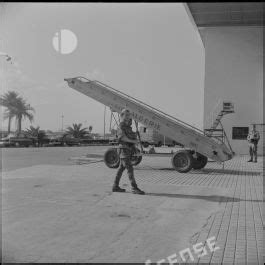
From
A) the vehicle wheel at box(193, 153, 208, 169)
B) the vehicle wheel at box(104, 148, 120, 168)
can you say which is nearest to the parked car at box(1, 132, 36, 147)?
the vehicle wheel at box(104, 148, 120, 168)

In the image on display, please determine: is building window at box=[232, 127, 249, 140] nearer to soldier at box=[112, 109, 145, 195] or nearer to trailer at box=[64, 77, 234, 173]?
trailer at box=[64, 77, 234, 173]

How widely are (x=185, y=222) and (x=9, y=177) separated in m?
7.06

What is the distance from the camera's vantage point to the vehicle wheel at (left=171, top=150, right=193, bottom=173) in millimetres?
14547

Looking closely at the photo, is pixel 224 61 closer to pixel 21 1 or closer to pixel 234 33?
pixel 234 33

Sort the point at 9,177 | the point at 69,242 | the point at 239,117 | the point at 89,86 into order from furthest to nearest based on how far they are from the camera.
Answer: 1. the point at 239,117
2. the point at 89,86
3. the point at 9,177
4. the point at 69,242

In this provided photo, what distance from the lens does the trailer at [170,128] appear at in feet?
47.9

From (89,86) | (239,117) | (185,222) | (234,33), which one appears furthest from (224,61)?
(185,222)

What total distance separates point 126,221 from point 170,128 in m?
8.78

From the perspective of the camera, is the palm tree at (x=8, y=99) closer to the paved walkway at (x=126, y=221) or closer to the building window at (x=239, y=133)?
the paved walkway at (x=126, y=221)

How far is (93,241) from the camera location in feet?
17.7

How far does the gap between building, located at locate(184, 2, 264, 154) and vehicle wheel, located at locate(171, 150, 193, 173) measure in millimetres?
16600

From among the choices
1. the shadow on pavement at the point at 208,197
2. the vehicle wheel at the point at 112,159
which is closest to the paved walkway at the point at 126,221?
the shadow on pavement at the point at 208,197

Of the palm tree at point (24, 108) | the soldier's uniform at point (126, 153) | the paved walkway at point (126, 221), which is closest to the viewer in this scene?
the paved walkway at point (126, 221)

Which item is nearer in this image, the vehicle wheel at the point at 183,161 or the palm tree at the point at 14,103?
the palm tree at the point at 14,103
